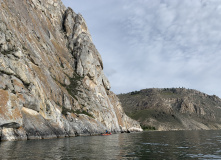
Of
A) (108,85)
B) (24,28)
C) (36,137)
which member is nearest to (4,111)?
(36,137)

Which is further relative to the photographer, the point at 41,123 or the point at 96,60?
the point at 96,60

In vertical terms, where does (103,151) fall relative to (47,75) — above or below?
below

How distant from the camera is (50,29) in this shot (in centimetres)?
9919

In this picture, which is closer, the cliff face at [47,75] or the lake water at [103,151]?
the lake water at [103,151]

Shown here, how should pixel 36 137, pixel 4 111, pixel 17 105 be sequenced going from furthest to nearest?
1. pixel 36 137
2. pixel 17 105
3. pixel 4 111

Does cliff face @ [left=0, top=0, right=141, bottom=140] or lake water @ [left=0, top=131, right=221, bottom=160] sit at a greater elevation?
cliff face @ [left=0, top=0, right=141, bottom=140]

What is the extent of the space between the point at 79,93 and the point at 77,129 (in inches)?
1077

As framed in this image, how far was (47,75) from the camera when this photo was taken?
218ft

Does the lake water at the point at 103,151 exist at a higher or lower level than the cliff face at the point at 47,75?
lower

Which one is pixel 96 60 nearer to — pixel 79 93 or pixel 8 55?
pixel 79 93

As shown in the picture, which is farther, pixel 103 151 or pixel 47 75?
pixel 47 75

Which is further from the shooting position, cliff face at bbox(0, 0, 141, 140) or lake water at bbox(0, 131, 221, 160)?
cliff face at bbox(0, 0, 141, 140)

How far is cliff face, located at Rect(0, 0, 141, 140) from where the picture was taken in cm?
4156

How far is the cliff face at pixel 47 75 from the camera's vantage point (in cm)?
4156
